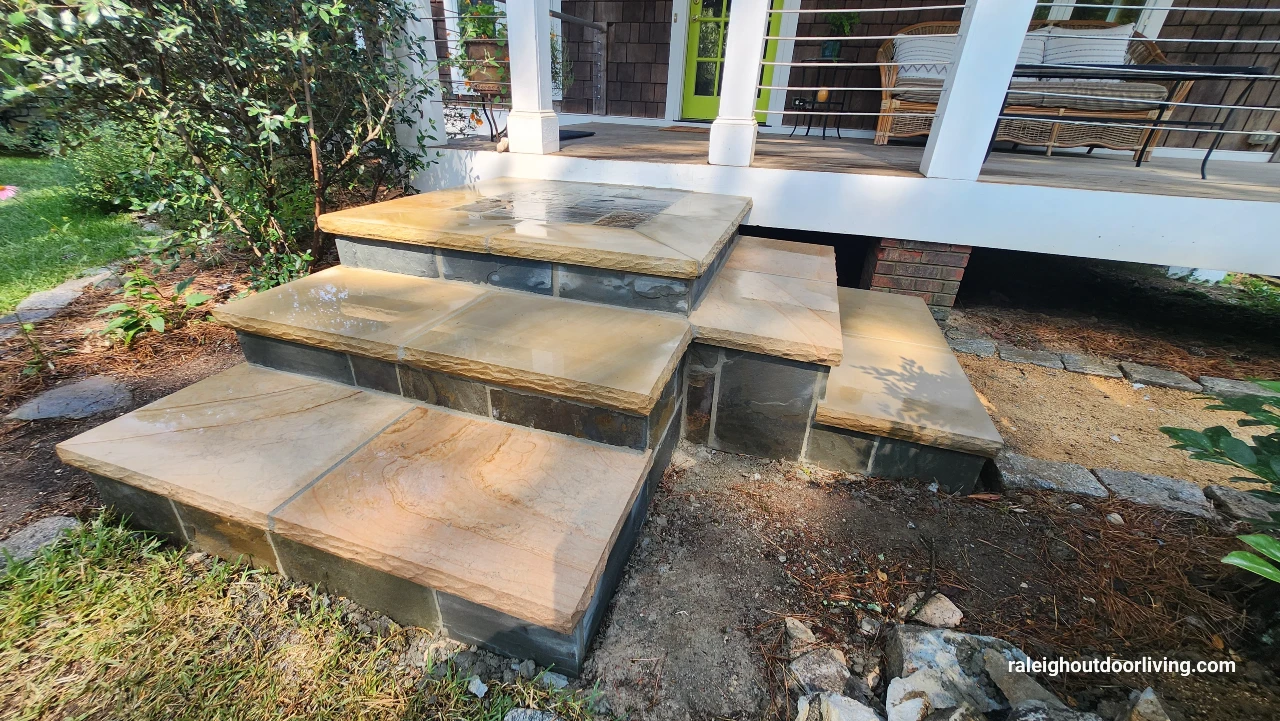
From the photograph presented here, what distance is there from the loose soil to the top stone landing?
2.03 m

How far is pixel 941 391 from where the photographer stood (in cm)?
203

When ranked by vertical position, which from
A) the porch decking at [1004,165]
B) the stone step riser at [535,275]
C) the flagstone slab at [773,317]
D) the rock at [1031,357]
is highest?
the porch decking at [1004,165]

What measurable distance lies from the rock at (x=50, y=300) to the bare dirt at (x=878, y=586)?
3371 millimetres

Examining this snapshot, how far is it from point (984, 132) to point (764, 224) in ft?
3.78

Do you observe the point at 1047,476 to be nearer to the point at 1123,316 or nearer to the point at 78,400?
the point at 1123,316

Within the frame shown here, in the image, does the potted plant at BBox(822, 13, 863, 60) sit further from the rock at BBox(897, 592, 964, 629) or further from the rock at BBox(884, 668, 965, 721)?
the rock at BBox(884, 668, 965, 721)

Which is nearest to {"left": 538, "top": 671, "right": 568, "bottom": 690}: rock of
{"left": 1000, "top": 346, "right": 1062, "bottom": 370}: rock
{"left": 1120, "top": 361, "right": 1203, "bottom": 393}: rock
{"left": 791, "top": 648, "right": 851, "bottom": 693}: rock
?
{"left": 791, "top": 648, "right": 851, "bottom": 693}: rock

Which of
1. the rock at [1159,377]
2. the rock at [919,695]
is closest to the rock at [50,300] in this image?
the rock at [919,695]

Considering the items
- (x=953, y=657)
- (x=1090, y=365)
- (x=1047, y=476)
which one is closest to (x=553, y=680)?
(x=953, y=657)

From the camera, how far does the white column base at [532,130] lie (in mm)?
3396

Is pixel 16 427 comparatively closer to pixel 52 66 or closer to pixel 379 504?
pixel 52 66

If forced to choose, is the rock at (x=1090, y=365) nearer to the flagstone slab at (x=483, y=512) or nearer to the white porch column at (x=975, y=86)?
the white porch column at (x=975, y=86)

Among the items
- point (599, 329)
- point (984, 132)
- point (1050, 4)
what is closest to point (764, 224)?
point (984, 132)

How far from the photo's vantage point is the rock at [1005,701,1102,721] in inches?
38.2
